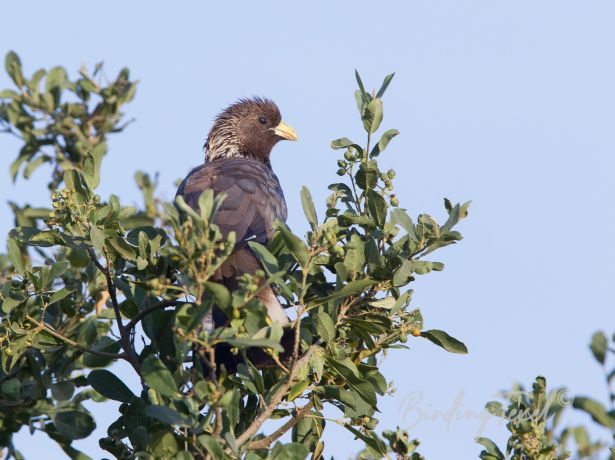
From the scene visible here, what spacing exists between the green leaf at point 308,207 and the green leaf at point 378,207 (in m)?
0.35

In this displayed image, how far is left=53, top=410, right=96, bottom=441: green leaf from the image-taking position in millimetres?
5176

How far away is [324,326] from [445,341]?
24.1 inches

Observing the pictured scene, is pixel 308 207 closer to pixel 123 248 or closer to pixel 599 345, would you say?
pixel 123 248

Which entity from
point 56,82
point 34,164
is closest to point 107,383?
point 34,164

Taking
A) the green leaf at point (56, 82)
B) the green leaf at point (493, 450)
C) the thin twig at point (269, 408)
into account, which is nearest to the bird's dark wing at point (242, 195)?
the green leaf at point (56, 82)

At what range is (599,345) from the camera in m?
3.12

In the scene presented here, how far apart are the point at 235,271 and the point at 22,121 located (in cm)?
315

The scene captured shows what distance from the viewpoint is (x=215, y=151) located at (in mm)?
8578

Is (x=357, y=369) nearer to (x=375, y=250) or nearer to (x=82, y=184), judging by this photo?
(x=375, y=250)

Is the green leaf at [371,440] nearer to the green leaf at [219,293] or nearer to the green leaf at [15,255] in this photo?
the green leaf at [219,293]

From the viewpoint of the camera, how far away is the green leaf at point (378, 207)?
14.6 ft

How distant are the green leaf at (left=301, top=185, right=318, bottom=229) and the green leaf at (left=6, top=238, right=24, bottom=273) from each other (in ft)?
5.00

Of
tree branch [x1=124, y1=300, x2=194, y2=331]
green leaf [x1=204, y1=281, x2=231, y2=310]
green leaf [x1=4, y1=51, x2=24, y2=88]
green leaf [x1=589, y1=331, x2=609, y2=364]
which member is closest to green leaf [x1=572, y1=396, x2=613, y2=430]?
green leaf [x1=589, y1=331, x2=609, y2=364]

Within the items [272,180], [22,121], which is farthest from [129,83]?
[272,180]
